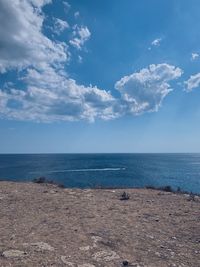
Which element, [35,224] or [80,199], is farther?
[80,199]

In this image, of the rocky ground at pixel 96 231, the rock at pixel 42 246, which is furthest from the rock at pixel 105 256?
the rock at pixel 42 246

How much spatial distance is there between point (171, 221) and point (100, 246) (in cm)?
382

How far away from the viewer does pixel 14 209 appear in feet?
38.5

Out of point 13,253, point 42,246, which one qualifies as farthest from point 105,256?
point 13,253

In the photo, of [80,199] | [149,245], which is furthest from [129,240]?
[80,199]

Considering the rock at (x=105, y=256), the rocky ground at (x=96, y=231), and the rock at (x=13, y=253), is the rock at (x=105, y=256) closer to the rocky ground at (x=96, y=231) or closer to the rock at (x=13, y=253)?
the rocky ground at (x=96, y=231)

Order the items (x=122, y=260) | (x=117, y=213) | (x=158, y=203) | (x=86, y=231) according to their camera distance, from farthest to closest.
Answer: (x=158, y=203) → (x=117, y=213) → (x=86, y=231) → (x=122, y=260)

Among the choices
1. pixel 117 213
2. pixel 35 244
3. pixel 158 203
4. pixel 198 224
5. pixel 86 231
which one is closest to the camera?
pixel 35 244

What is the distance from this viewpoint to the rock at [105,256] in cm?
727

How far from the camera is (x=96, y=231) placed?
364 inches

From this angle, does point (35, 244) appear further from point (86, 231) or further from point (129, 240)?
point (129, 240)

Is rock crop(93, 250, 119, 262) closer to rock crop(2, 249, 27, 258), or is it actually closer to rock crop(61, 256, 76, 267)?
rock crop(61, 256, 76, 267)

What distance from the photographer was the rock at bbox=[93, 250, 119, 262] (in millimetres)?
7270

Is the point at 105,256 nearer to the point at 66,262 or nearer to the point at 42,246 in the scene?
the point at 66,262
